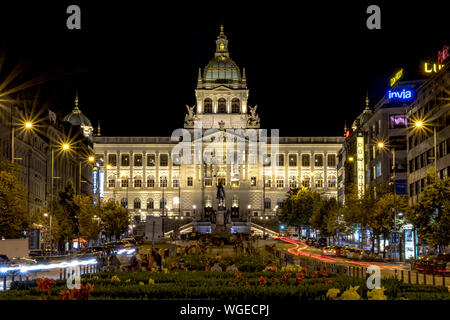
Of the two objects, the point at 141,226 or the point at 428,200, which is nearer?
the point at 428,200

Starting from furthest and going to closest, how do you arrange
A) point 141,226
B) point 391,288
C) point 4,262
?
point 141,226 → point 4,262 → point 391,288

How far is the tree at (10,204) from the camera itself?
62312mm

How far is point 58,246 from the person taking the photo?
324 ft

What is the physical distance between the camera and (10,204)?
207 ft

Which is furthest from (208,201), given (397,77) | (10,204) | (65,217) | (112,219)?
(10,204)

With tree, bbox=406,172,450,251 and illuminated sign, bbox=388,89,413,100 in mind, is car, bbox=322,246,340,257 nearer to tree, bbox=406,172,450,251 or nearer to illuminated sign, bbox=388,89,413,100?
illuminated sign, bbox=388,89,413,100

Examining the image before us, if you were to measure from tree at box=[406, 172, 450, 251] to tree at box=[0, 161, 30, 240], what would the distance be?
103 feet

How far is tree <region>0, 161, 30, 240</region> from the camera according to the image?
62.3 metres

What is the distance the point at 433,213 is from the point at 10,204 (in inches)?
1294

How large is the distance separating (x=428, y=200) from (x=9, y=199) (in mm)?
32340

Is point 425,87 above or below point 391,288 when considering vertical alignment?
above
